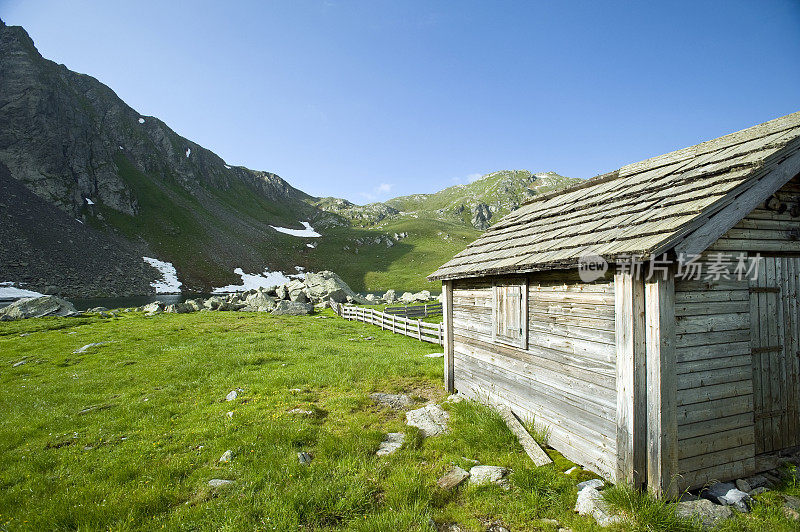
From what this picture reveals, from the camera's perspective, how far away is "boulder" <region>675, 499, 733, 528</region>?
15.5 feet

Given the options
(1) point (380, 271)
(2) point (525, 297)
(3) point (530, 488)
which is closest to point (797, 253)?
(2) point (525, 297)

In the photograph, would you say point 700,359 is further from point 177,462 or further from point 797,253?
point 177,462

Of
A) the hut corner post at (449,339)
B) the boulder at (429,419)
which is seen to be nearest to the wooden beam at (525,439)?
the boulder at (429,419)

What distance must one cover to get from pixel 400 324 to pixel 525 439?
16715 millimetres

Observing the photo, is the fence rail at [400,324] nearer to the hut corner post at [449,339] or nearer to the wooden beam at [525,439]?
the hut corner post at [449,339]

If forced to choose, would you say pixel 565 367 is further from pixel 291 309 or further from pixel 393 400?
pixel 291 309

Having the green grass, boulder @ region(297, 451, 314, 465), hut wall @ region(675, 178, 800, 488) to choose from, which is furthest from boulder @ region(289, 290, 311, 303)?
hut wall @ region(675, 178, 800, 488)

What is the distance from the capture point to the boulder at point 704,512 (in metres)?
4.74

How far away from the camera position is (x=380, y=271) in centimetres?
11044

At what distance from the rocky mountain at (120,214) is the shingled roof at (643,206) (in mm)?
66784

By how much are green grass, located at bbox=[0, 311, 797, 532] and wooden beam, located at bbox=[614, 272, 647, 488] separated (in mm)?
503

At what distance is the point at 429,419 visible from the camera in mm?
8609

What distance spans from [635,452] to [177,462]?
794 cm

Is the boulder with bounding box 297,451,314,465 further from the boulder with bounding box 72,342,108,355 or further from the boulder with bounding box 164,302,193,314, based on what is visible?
the boulder with bounding box 164,302,193,314
